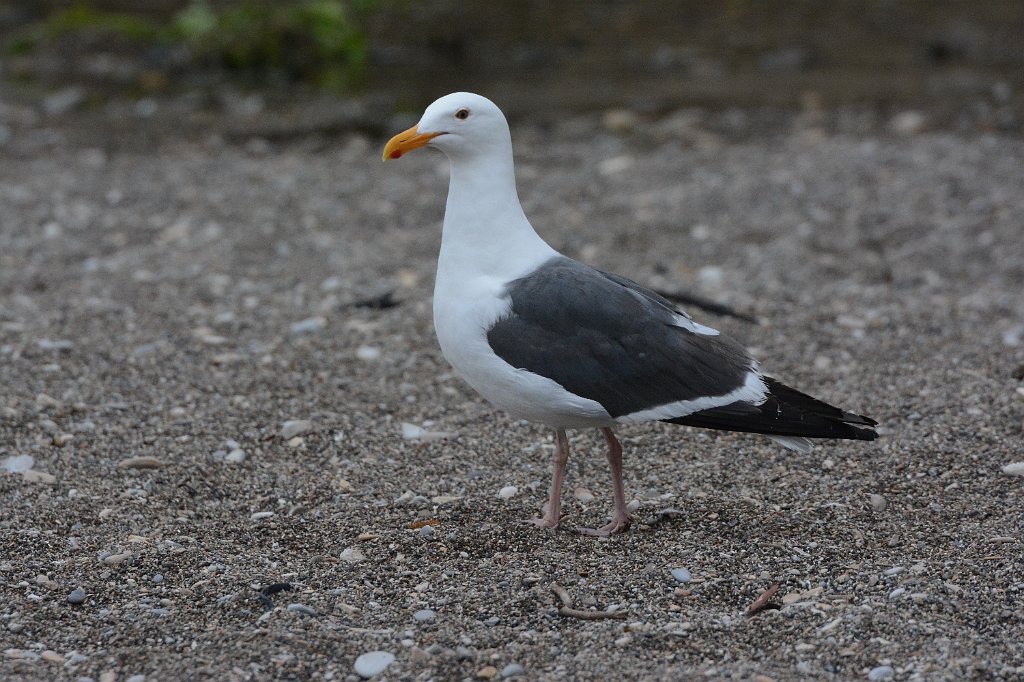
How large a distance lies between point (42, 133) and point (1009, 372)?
8.88 meters

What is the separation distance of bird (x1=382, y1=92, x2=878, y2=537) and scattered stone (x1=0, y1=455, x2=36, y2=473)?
1.91 metres

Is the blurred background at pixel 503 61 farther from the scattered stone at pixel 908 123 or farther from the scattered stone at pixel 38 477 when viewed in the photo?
the scattered stone at pixel 38 477

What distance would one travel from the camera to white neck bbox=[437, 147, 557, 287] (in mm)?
4465

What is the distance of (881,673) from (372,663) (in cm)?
152

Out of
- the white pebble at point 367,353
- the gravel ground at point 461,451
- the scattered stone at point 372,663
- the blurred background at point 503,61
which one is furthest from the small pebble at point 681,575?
the blurred background at point 503,61

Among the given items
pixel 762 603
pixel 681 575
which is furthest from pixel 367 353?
pixel 762 603

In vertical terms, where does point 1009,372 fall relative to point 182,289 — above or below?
above

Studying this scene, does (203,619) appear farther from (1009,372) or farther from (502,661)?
(1009,372)

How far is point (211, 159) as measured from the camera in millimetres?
10367

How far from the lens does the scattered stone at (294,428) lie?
5449mm

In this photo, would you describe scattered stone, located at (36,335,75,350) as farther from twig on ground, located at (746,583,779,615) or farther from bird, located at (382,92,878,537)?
twig on ground, located at (746,583,779,615)

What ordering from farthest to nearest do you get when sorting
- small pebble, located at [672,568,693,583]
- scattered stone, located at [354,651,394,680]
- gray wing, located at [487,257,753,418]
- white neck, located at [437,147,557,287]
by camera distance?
white neck, located at [437,147,557,287] < gray wing, located at [487,257,753,418] < small pebble, located at [672,568,693,583] < scattered stone, located at [354,651,394,680]

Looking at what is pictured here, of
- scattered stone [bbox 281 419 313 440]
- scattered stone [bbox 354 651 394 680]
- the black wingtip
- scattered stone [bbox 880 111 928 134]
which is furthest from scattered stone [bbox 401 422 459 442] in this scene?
scattered stone [bbox 880 111 928 134]

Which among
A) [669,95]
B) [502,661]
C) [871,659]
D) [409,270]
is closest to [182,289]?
[409,270]
